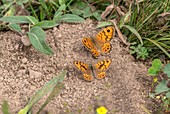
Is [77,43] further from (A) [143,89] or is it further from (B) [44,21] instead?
(A) [143,89]

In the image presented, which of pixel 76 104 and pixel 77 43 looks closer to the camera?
pixel 76 104

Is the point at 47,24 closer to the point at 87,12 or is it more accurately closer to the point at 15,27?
the point at 15,27

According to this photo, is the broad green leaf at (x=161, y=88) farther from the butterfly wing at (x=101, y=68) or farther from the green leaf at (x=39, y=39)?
the green leaf at (x=39, y=39)

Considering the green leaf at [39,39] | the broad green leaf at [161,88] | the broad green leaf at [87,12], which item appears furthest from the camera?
the broad green leaf at [87,12]

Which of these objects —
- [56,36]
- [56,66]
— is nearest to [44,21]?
[56,36]

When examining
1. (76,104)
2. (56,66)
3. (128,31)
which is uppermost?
(128,31)

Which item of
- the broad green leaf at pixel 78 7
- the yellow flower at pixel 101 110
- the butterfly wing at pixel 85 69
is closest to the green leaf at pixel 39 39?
the butterfly wing at pixel 85 69
